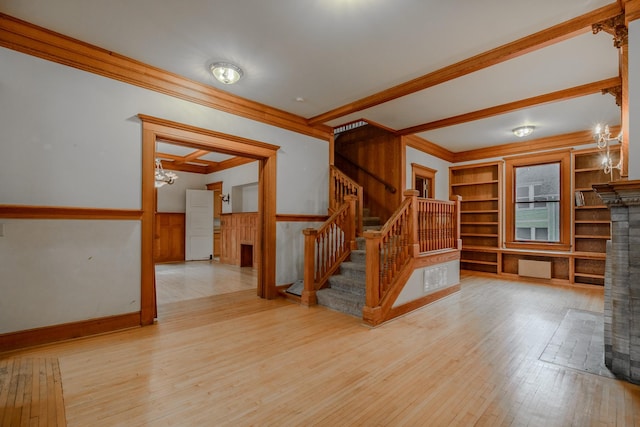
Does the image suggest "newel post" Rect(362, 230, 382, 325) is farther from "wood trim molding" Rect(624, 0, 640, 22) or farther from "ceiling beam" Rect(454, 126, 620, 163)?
"ceiling beam" Rect(454, 126, 620, 163)

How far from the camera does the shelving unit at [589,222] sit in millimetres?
5777

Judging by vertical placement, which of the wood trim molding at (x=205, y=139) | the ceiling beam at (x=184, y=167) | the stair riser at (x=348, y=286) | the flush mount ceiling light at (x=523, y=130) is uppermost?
the flush mount ceiling light at (x=523, y=130)

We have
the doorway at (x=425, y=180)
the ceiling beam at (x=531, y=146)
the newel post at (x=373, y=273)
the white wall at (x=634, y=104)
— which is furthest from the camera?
the doorway at (x=425, y=180)

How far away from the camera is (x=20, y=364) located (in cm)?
248

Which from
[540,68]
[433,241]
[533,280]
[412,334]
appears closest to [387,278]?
[412,334]

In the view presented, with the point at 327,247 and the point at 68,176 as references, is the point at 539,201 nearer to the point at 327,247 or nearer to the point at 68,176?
the point at 327,247

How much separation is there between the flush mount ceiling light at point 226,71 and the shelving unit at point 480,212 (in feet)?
20.6

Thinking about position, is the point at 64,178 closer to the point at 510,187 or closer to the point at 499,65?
the point at 499,65

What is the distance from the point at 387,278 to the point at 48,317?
12.2 feet

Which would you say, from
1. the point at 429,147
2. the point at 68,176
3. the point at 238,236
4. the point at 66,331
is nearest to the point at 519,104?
the point at 429,147

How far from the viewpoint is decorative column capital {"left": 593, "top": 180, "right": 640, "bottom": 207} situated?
2.27m

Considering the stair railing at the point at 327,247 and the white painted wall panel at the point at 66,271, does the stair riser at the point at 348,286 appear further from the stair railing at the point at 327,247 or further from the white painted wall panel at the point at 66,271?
the white painted wall panel at the point at 66,271

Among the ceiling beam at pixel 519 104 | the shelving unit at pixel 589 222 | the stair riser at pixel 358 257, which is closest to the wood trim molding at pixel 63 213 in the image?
the stair riser at pixel 358 257

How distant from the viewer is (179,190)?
9.24m
